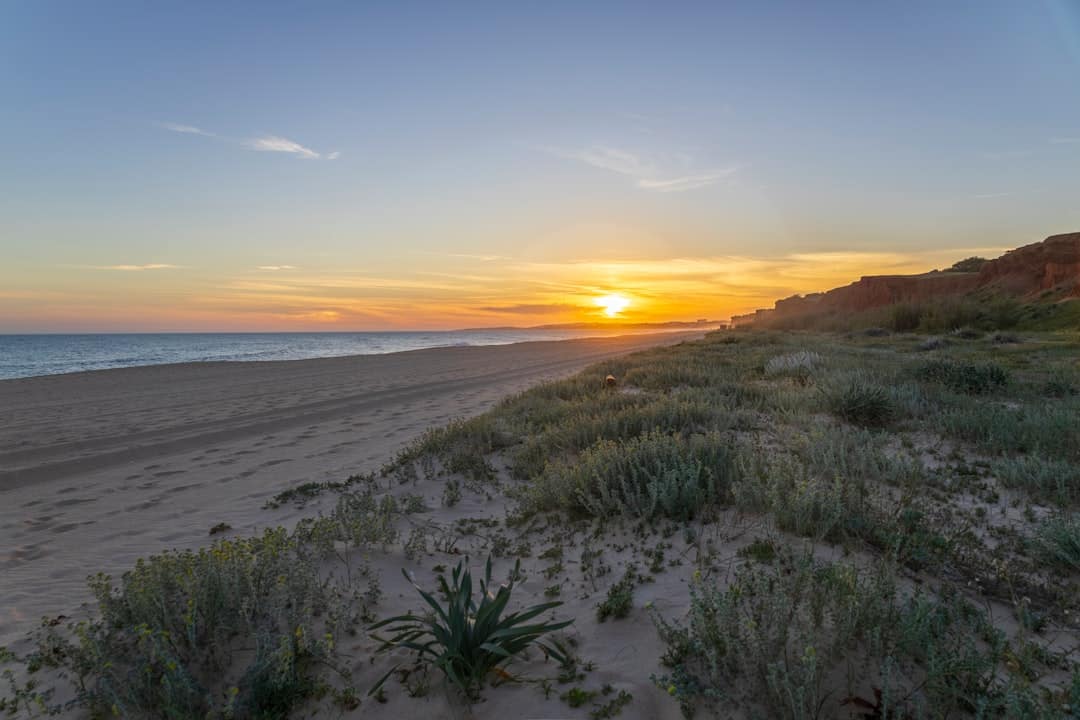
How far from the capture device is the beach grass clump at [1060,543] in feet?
9.89

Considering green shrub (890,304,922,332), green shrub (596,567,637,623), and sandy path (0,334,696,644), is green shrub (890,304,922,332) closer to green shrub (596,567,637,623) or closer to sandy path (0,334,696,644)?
sandy path (0,334,696,644)

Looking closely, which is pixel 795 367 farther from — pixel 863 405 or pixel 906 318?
pixel 906 318

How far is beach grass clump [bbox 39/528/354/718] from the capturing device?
233 cm

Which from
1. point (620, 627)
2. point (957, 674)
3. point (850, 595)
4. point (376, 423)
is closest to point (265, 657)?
point (620, 627)

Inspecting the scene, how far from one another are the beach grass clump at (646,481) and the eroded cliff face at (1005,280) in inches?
1057

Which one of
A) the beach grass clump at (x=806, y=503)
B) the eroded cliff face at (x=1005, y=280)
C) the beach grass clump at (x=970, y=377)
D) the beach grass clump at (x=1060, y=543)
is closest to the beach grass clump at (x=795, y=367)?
the beach grass clump at (x=970, y=377)

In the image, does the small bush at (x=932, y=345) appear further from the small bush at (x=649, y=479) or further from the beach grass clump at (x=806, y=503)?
the beach grass clump at (x=806, y=503)

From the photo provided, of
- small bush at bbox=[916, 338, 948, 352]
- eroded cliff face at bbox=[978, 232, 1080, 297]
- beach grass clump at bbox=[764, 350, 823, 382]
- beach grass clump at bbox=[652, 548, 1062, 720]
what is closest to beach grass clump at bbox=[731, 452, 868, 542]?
beach grass clump at bbox=[652, 548, 1062, 720]

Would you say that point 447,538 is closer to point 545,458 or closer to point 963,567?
point 545,458

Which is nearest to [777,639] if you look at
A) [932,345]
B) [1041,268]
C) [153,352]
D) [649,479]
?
[649,479]

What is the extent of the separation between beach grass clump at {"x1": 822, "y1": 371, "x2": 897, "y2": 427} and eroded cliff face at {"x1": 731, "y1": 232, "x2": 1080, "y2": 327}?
76.2ft

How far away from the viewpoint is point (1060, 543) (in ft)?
10.2

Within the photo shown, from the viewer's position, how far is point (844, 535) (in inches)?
130

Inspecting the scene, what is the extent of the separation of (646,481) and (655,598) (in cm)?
157
